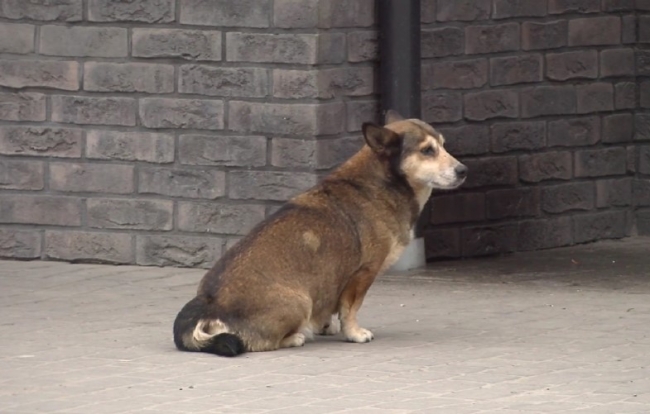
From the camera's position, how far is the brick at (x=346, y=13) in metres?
11.1

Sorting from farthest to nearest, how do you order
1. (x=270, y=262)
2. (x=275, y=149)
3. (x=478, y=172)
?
(x=478, y=172)
(x=275, y=149)
(x=270, y=262)

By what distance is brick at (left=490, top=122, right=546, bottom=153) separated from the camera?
1238cm

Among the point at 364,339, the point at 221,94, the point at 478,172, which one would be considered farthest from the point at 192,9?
the point at 364,339

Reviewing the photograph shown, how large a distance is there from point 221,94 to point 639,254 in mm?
3694

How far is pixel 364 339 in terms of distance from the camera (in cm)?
898

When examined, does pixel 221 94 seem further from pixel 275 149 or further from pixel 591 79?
pixel 591 79

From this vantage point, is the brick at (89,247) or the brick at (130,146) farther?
the brick at (89,247)

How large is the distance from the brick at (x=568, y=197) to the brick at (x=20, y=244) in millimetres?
4045

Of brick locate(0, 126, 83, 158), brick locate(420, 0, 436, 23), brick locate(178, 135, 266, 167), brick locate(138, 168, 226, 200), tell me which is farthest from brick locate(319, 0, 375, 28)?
brick locate(0, 126, 83, 158)

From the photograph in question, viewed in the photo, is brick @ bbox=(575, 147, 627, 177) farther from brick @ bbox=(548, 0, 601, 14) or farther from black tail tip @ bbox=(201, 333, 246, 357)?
black tail tip @ bbox=(201, 333, 246, 357)

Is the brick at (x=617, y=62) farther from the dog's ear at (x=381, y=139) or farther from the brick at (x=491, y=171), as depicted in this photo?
the dog's ear at (x=381, y=139)

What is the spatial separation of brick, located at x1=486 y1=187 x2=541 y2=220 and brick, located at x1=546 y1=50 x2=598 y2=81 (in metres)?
0.95

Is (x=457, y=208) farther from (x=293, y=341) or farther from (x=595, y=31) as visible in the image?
(x=293, y=341)

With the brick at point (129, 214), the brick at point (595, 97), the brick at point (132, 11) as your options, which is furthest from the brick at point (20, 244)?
the brick at point (595, 97)
